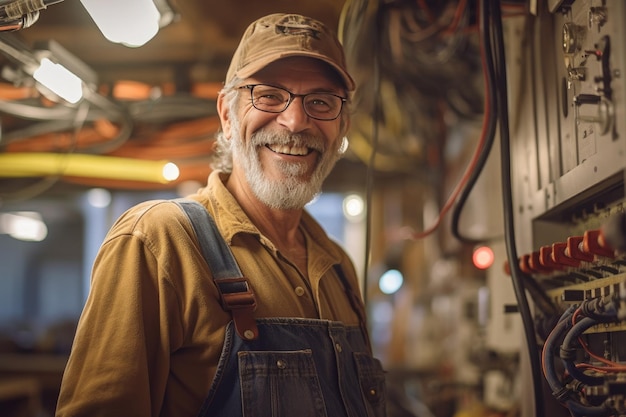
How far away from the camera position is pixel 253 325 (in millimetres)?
1478

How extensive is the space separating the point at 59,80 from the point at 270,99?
38.4 inches

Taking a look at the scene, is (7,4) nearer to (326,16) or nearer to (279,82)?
(279,82)

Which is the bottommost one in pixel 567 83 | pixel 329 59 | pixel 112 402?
pixel 112 402

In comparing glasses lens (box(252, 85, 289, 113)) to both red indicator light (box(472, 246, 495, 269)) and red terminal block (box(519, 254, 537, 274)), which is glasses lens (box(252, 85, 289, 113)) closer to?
red terminal block (box(519, 254, 537, 274))

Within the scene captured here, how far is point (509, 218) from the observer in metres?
1.63

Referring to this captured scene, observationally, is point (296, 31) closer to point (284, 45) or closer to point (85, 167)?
point (284, 45)

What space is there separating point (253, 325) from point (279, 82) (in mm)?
636

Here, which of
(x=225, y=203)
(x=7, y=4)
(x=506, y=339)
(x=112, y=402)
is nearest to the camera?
(x=112, y=402)

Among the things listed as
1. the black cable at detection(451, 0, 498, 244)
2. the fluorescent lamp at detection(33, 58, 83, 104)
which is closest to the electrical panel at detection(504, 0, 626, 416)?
the black cable at detection(451, 0, 498, 244)

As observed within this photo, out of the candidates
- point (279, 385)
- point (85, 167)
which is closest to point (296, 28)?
point (279, 385)

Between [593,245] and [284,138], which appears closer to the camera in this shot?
[593,245]

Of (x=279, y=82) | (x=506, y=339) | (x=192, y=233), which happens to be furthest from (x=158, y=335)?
(x=506, y=339)

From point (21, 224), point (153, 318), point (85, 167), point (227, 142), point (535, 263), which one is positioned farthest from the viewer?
point (21, 224)

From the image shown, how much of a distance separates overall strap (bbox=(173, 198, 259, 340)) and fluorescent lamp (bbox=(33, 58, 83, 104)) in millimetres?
955
